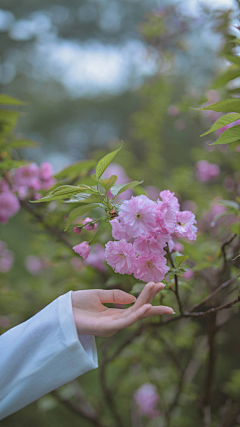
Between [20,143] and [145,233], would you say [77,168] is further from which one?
[145,233]

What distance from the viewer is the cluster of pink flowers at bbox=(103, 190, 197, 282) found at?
1.40 ft

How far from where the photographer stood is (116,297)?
0.50 metres

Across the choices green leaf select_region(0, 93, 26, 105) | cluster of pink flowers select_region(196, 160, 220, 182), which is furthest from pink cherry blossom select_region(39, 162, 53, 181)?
cluster of pink flowers select_region(196, 160, 220, 182)

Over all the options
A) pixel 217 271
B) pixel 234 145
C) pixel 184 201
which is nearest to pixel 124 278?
pixel 217 271

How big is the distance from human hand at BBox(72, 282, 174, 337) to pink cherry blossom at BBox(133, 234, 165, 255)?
2.0 inches

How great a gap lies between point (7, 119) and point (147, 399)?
1.45 metres

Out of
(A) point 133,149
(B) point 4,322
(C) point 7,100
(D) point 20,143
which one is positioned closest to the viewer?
(C) point 7,100

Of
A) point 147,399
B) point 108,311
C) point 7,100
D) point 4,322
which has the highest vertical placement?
point 7,100

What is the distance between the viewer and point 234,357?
5.88 feet

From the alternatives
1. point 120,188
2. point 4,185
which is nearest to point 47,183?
point 4,185

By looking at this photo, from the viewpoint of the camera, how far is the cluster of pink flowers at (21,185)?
0.95 m

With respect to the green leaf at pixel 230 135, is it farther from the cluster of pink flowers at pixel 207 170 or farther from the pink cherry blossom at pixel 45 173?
the cluster of pink flowers at pixel 207 170

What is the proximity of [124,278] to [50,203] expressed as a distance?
364 millimetres

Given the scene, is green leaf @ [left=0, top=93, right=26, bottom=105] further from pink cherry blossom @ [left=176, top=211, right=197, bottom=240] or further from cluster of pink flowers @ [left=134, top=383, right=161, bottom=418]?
cluster of pink flowers @ [left=134, top=383, right=161, bottom=418]
